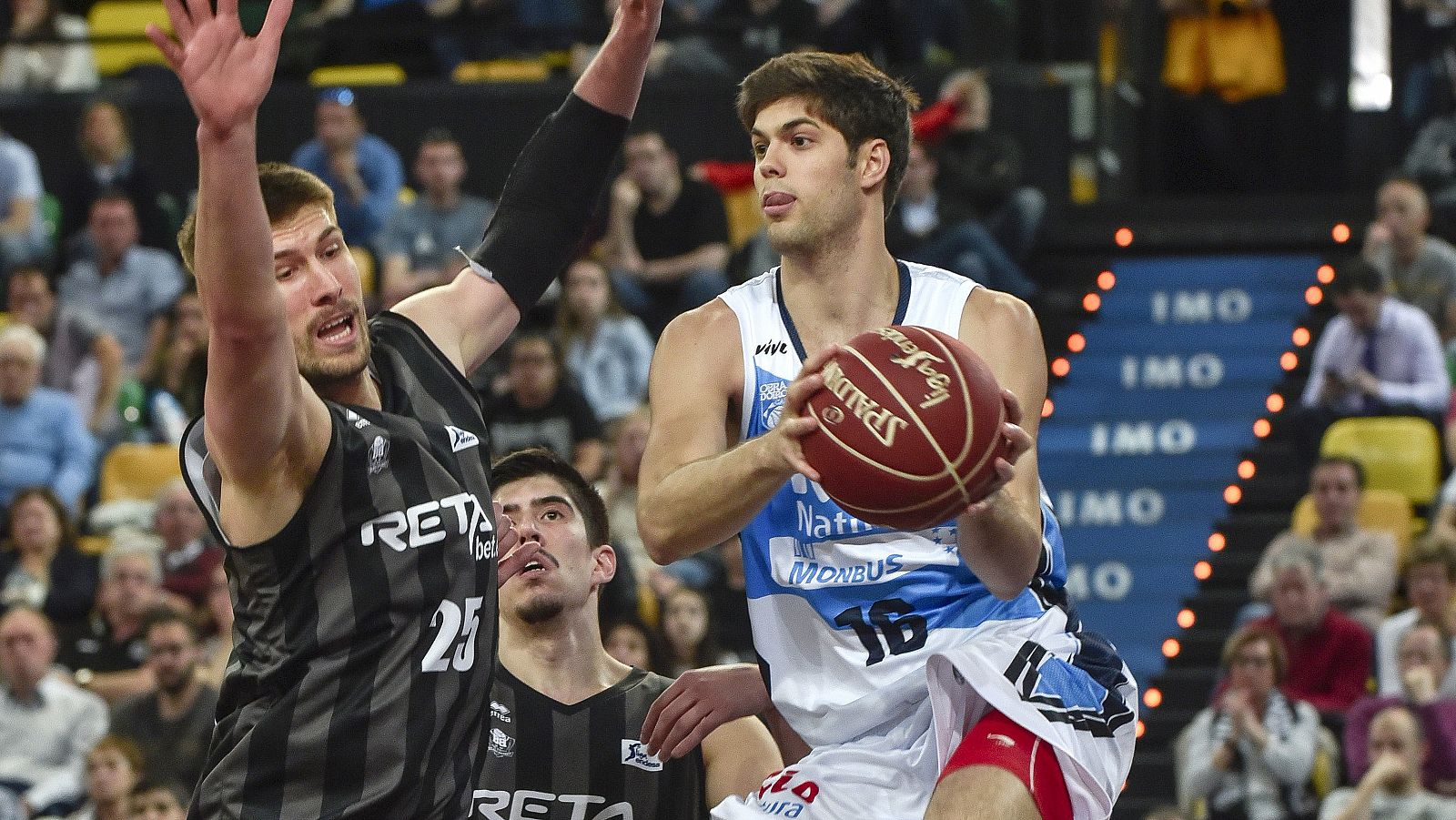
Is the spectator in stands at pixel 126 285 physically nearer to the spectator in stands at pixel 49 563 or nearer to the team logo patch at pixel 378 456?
the spectator in stands at pixel 49 563

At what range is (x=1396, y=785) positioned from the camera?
9.27m

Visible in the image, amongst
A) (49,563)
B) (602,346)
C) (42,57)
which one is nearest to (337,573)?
(49,563)

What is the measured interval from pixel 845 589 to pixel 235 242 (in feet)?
5.67

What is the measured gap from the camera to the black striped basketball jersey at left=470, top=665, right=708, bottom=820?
19.4 ft

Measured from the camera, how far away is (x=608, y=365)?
1273 cm

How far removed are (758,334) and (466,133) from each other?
1023 centimetres

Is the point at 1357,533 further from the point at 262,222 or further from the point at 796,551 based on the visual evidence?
the point at 262,222

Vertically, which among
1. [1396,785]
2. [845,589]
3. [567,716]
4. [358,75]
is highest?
[358,75]

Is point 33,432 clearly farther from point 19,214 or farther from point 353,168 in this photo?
point 353,168

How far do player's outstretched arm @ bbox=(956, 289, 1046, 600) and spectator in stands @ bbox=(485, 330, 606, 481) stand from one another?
694 cm

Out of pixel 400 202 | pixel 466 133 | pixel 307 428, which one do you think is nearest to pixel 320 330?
pixel 307 428

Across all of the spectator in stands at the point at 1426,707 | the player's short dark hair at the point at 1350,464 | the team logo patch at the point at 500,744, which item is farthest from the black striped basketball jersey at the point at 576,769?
the player's short dark hair at the point at 1350,464

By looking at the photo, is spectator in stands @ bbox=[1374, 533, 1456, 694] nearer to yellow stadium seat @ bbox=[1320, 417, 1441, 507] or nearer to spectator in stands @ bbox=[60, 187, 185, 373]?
yellow stadium seat @ bbox=[1320, 417, 1441, 507]

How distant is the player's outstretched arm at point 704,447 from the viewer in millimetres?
4336
